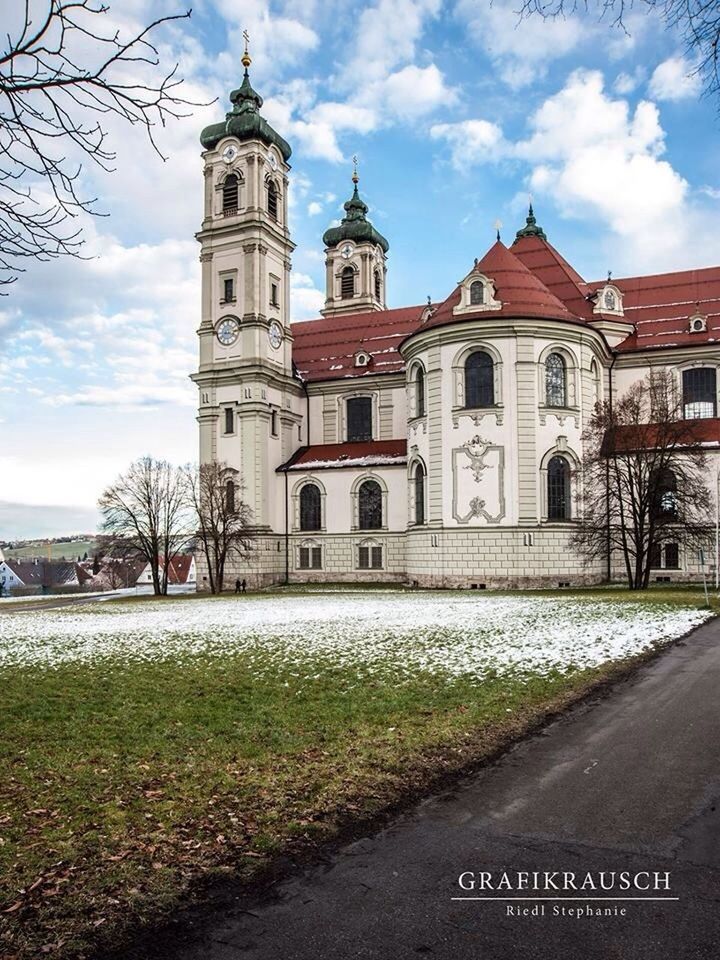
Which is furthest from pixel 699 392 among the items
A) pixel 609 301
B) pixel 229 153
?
pixel 229 153

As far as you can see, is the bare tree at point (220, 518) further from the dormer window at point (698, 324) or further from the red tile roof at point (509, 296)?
the dormer window at point (698, 324)

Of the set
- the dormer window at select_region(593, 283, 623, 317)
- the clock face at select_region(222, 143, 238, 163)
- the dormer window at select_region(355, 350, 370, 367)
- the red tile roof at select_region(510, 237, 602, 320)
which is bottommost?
the dormer window at select_region(355, 350, 370, 367)

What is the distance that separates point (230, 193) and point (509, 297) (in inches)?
864

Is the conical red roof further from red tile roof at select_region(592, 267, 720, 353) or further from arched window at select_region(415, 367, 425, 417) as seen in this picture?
red tile roof at select_region(592, 267, 720, 353)

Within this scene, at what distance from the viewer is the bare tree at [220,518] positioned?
47.2 metres

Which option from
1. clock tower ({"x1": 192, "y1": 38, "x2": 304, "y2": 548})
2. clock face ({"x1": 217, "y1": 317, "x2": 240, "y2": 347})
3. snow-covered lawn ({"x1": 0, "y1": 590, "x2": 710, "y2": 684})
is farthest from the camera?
clock face ({"x1": 217, "y1": 317, "x2": 240, "y2": 347})

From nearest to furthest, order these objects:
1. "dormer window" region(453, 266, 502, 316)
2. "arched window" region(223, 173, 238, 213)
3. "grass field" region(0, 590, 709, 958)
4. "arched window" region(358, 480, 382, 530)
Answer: "grass field" region(0, 590, 709, 958) < "dormer window" region(453, 266, 502, 316) < "arched window" region(358, 480, 382, 530) < "arched window" region(223, 173, 238, 213)

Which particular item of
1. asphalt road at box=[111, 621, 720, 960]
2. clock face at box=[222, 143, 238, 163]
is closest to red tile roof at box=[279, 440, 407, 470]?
clock face at box=[222, 143, 238, 163]

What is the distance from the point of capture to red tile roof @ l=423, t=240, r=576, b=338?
41219mm

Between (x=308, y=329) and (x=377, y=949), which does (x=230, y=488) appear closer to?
(x=308, y=329)

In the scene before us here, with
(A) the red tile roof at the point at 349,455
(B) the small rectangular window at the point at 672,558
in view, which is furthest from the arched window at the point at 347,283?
(B) the small rectangular window at the point at 672,558

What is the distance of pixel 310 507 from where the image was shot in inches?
1992

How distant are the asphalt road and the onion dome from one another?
5167 centimetres

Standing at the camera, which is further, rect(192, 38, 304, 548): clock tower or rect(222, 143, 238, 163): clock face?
rect(222, 143, 238, 163): clock face
